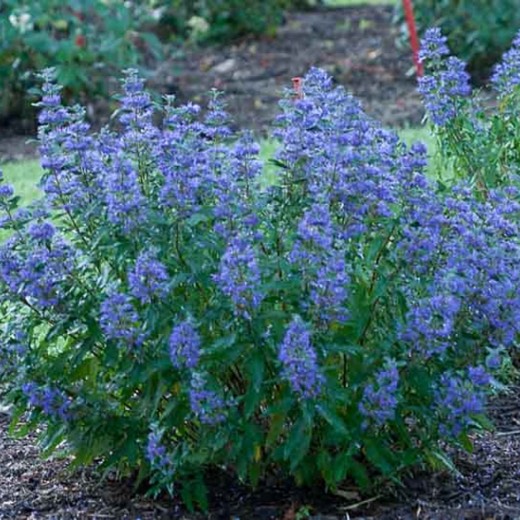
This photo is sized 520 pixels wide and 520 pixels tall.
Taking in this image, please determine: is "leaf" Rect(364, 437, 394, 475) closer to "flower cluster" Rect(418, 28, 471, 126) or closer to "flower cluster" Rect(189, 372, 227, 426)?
"flower cluster" Rect(189, 372, 227, 426)

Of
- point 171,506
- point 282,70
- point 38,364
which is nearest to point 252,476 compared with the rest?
point 171,506

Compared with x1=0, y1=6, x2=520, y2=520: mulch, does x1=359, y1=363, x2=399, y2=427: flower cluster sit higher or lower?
→ higher

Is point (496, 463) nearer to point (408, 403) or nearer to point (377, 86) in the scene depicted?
point (408, 403)

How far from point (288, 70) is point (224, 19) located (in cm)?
182

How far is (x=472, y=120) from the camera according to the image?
494 cm

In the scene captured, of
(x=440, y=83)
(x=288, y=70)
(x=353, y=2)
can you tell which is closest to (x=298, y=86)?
(x=440, y=83)

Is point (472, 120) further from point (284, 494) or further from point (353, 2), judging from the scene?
point (353, 2)

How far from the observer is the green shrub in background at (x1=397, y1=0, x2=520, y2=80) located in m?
11.5

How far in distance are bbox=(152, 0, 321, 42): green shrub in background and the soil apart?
15 centimetres

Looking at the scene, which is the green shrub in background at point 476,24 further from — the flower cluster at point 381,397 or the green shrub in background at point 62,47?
the flower cluster at point 381,397

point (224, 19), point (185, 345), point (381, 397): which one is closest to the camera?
point (185, 345)

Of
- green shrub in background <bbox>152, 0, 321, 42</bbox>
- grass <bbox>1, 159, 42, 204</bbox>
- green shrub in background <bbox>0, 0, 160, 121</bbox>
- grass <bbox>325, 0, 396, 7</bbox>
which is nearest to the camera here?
grass <bbox>1, 159, 42, 204</bbox>

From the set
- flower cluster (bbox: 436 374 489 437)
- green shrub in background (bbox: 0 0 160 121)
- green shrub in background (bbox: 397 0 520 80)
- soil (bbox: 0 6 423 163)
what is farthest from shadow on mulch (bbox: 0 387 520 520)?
green shrub in background (bbox: 397 0 520 80)

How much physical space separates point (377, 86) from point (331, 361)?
26.8 ft
